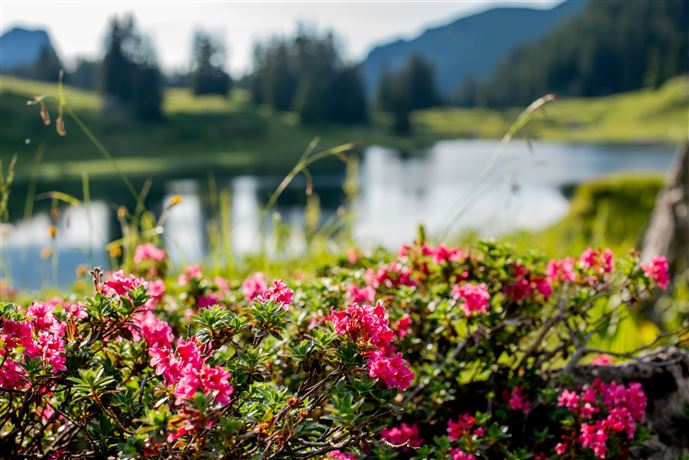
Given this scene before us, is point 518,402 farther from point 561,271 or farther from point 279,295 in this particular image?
point 279,295

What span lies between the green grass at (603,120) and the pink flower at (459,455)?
93.9m

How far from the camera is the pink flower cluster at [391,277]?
3092 millimetres

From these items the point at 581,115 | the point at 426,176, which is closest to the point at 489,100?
the point at 581,115

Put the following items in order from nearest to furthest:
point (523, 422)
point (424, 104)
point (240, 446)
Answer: point (240, 446) → point (523, 422) → point (424, 104)

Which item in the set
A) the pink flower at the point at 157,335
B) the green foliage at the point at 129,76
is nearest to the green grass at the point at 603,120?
the green foliage at the point at 129,76

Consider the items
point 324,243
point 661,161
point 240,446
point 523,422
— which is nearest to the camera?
point 240,446

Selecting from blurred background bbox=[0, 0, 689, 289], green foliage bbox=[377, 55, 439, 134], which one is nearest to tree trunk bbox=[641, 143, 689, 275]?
blurred background bbox=[0, 0, 689, 289]

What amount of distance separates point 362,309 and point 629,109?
12768cm

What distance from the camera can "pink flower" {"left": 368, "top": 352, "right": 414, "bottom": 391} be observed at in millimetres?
1900

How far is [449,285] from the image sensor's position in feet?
10.1

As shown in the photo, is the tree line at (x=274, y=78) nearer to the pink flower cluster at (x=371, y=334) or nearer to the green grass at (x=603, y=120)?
the green grass at (x=603, y=120)

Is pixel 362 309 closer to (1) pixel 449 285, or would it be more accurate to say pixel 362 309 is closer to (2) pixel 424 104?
(1) pixel 449 285

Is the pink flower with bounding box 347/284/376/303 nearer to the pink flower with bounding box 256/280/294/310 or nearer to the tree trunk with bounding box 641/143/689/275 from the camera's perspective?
the pink flower with bounding box 256/280/294/310

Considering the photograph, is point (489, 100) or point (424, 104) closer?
point (424, 104)
